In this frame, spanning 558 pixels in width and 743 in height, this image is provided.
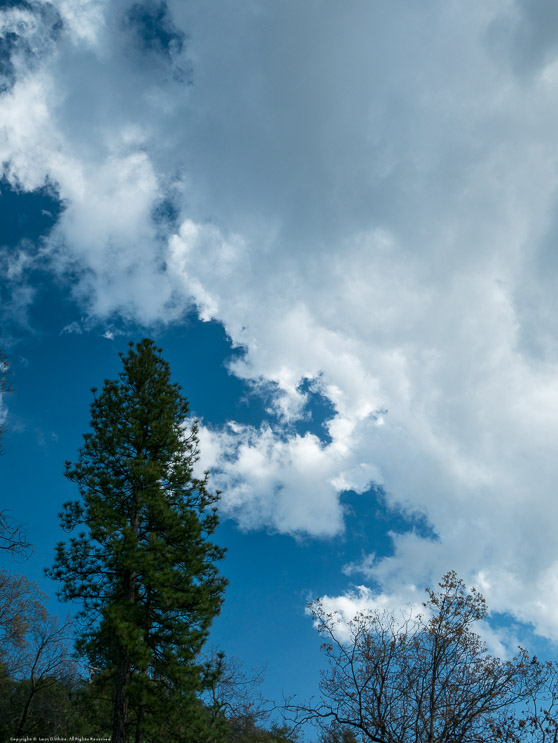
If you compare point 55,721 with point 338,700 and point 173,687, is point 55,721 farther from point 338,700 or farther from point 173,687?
point 338,700

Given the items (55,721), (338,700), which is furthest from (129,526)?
(55,721)

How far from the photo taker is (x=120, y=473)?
18.5 meters

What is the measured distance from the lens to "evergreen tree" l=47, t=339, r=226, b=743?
15.0 meters

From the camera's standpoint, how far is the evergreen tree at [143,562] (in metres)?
15.0

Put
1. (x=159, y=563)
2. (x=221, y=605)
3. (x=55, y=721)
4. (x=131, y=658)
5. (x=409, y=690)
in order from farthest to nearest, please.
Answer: (x=55, y=721) < (x=221, y=605) < (x=159, y=563) < (x=131, y=658) < (x=409, y=690)

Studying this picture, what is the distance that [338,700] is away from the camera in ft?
28.8

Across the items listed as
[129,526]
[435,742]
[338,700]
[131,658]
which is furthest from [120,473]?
[435,742]

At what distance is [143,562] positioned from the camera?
51.3 feet

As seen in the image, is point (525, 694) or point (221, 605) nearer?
point (525, 694)

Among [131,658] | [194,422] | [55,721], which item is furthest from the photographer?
[55,721]

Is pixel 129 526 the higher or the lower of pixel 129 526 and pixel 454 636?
the higher

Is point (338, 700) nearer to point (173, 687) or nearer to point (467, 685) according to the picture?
point (467, 685)

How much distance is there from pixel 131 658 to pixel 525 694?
11474mm

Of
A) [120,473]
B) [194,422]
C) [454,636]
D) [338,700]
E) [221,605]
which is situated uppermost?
[194,422]
